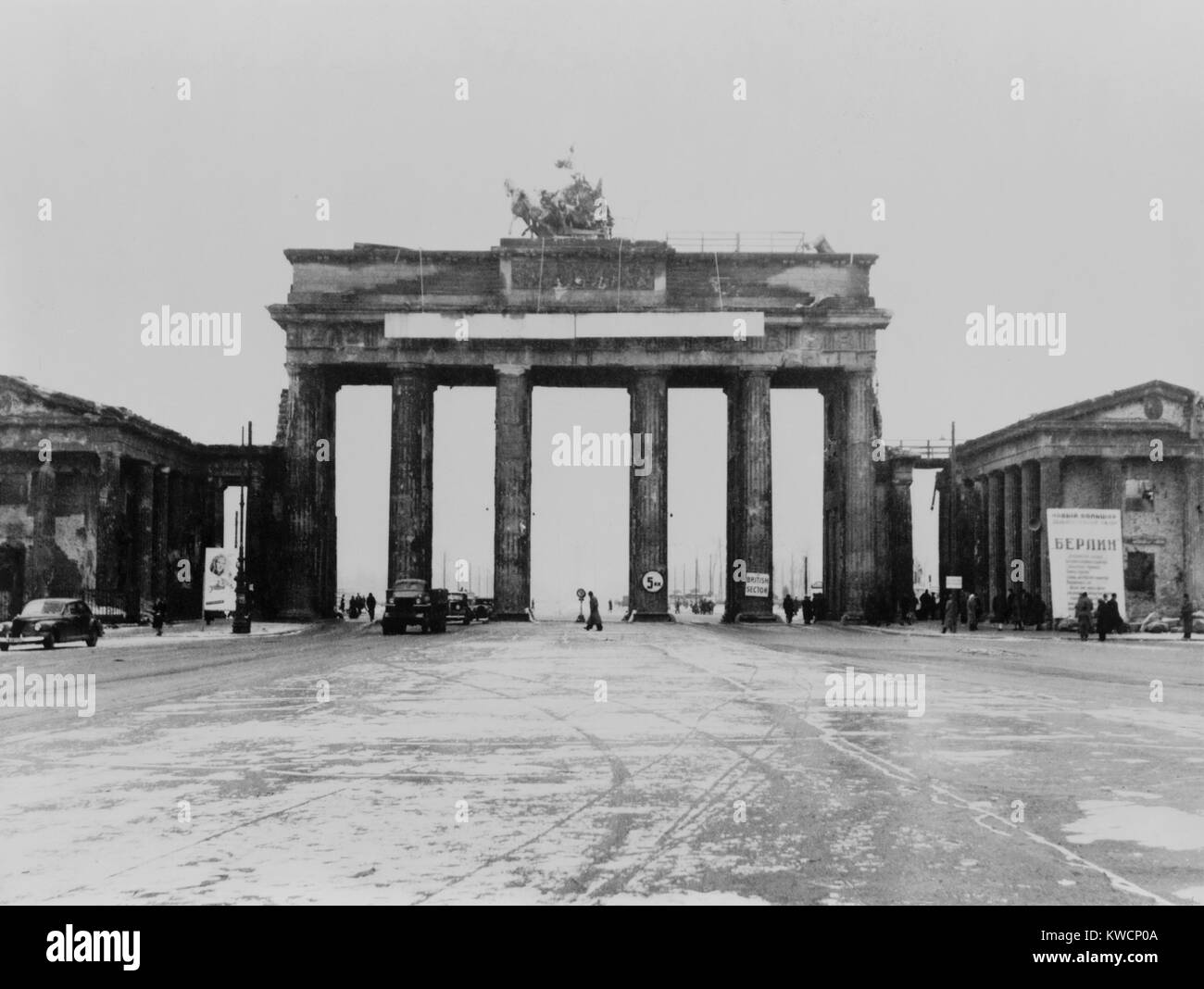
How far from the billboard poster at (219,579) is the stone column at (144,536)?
1446 centimetres

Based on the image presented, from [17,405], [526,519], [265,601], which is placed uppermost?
[17,405]

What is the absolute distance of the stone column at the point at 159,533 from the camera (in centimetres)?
6700

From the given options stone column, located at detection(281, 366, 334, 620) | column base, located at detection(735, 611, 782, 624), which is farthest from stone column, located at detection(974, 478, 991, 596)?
stone column, located at detection(281, 366, 334, 620)

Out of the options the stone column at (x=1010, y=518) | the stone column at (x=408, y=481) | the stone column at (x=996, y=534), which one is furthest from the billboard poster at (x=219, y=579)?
the stone column at (x=996, y=534)

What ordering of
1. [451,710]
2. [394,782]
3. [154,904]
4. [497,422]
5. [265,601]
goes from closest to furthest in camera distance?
A: 1. [154,904]
2. [394,782]
3. [451,710]
4. [497,422]
5. [265,601]

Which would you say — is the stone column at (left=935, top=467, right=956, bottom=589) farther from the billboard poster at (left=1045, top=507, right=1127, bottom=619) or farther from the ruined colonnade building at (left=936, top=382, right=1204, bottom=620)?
the billboard poster at (left=1045, top=507, right=1127, bottom=619)

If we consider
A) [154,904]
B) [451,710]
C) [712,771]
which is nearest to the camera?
[154,904]

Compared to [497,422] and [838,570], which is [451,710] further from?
[838,570]

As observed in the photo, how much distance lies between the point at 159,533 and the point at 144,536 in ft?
11.8

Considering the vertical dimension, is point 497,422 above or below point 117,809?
above

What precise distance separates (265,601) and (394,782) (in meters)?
64.1

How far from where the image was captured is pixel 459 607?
64188 millimetres
